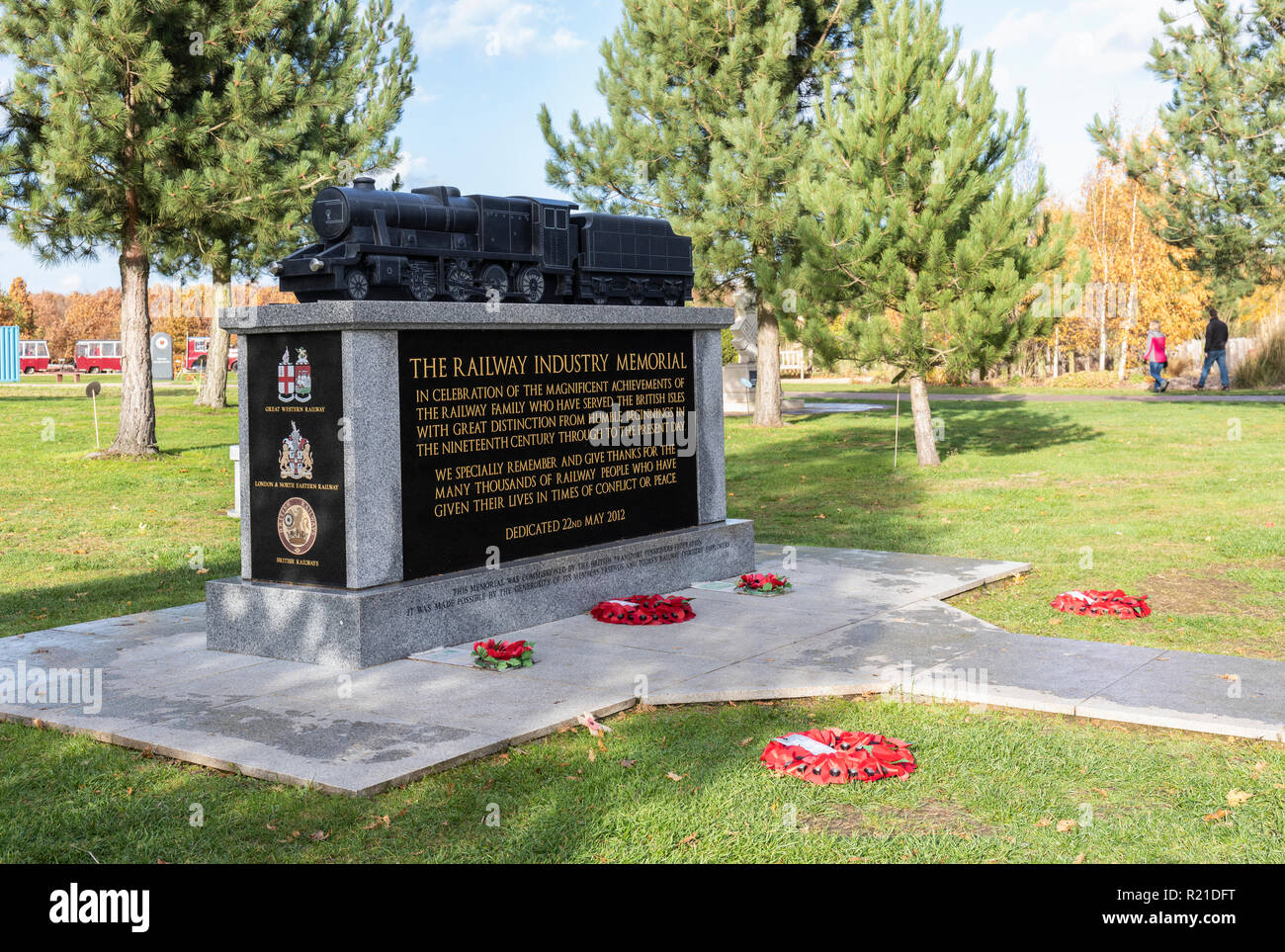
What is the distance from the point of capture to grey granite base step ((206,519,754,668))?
7.38 m

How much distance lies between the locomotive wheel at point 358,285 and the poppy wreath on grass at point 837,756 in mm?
4538

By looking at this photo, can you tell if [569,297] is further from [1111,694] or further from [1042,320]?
[1042,320]

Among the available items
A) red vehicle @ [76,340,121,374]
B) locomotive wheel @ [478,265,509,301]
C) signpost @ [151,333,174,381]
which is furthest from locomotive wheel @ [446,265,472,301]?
red vehicle @ [76,340,121,374]

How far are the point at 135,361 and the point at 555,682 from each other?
1475 centimetres

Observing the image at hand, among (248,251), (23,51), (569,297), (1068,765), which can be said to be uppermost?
(23,51)

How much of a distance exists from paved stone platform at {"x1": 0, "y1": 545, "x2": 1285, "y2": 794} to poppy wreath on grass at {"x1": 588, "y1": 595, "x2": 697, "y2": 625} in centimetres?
12

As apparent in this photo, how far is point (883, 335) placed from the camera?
17.8m

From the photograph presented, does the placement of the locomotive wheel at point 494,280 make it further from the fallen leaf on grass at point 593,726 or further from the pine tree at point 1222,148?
the pine tree at point 1222,148

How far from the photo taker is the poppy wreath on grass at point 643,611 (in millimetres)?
8477

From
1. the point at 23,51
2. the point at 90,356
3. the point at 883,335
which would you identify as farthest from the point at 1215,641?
the point at 90,356

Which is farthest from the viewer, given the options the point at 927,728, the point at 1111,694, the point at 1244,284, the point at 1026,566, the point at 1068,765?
the point at 1244,284

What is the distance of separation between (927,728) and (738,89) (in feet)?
62.7

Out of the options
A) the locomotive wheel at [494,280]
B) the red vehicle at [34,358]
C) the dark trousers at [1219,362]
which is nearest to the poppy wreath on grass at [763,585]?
the locomotive wheel at [494,280]

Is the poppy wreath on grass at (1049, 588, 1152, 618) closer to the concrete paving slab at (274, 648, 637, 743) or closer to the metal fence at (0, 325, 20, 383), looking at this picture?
the concrete paving slab at (274, 648, 637, 743)
